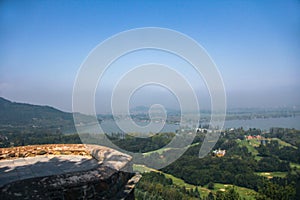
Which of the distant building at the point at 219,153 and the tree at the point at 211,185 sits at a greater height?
the distant building at the point at 219,153

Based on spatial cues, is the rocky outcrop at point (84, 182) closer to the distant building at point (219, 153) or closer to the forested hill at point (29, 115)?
the forested hill at point (29, 115)

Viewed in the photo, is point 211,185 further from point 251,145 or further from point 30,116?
point 30,116

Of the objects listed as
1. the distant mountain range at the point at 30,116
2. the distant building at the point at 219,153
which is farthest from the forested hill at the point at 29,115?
the distant building at the point at 219,153

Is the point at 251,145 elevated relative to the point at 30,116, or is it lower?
lower

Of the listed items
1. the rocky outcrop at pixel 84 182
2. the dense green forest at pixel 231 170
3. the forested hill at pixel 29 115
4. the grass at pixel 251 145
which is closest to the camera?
the rocky outcrop at pixel 84 182

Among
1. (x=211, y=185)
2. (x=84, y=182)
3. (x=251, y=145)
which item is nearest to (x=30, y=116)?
(x=211, y=185)

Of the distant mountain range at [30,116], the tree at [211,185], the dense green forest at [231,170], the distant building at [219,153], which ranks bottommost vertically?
the tree at [211,185]
